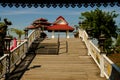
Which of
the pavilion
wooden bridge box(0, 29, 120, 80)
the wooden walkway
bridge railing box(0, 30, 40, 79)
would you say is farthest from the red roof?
bridge railing box(0, 30, 40, 79)

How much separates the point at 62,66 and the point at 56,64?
0.77m

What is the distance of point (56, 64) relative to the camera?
19.7 meters

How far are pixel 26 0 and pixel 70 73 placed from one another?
9.23 metres

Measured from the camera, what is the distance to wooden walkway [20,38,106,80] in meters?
16.2

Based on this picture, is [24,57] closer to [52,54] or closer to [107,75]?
[52,54]

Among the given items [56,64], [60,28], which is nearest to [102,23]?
[60,28]

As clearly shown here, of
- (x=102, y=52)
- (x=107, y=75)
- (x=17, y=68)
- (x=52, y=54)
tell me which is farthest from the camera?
(x=52, y=54)

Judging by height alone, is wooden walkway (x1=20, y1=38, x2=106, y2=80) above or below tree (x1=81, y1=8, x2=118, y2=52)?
below

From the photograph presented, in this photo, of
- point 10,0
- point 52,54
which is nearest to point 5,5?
point 10,0

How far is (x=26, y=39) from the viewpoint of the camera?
82.3ft

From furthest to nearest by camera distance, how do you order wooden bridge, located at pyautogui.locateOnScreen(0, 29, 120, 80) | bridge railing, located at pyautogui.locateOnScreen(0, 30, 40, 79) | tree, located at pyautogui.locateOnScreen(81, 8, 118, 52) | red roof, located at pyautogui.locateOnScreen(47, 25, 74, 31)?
red roof, located at pyautogui.locateOnScreen(47, 25, 74, 31)
tree, located at pyautogui.locateOnScreen(81, 8, 118, 52)
wooden bridge, located at pyautogui.locateOnScreen(0, 29, 120, 80)
bridge railing, located at pyautogui.locateOnScreen(0, 30, 40, 79)

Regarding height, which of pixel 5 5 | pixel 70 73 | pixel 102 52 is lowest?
pixel 70 73

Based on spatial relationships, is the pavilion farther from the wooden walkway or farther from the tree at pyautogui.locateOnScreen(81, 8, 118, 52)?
the wooden walkway

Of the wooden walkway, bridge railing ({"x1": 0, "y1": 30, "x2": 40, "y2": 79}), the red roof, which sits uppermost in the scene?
the red roof
